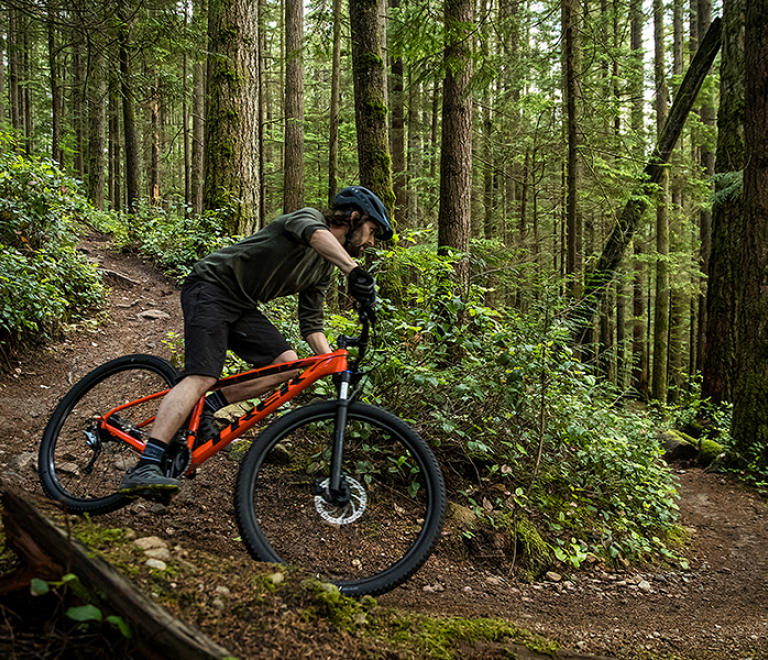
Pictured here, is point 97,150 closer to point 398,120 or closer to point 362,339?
point 398,120

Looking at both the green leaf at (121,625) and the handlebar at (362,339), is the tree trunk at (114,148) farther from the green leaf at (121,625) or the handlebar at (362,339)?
the green leaf at (121,625)

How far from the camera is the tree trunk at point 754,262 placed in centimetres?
641

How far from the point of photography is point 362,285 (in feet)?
8.41

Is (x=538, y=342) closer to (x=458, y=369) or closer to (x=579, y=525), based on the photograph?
(x=458, y=369)

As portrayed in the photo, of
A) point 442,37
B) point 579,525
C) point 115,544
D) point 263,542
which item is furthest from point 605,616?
point 442,37

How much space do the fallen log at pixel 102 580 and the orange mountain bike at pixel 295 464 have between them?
890 millimetres

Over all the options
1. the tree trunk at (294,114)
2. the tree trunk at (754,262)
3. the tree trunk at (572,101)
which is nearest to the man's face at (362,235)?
the tree trunk at (754,262)

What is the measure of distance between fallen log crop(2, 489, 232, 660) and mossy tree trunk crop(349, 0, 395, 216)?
21.7ft

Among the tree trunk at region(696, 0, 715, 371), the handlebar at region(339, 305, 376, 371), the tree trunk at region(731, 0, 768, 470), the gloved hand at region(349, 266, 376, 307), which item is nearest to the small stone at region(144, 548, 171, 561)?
the handlebar at region(339, 305, 376, 371)

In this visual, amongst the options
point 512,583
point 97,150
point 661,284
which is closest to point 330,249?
point 512,583

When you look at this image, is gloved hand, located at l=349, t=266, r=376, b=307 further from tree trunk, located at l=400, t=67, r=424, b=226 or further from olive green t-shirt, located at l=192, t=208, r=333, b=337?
tree trunk, located at l=400, t=67, r=424, b=226

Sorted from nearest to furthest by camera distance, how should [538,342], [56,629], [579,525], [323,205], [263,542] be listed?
[56,629] → [263,542] → [579,525] → [538,342] → [323,205]

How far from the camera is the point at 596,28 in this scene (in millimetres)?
9000

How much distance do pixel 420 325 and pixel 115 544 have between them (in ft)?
10.3
